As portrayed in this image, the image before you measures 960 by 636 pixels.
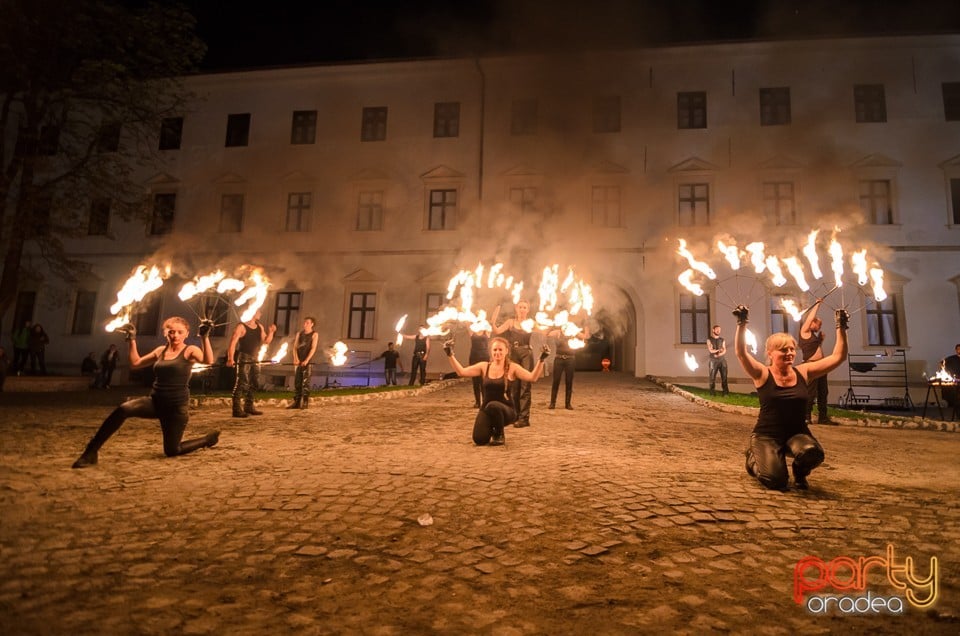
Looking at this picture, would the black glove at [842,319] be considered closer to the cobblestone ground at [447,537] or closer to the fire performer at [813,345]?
the cobblestone ground at [447,537]

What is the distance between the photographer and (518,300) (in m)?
17.4

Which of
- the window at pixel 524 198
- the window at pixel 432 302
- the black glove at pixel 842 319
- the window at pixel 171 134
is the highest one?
the window at pixel 171 134

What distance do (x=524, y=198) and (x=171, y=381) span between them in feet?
57.9

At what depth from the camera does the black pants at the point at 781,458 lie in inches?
177

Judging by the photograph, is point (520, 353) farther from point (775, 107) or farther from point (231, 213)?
point (231, 213)

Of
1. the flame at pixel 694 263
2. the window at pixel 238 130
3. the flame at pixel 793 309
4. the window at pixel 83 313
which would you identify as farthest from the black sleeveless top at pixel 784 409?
the window at pixel 83 313

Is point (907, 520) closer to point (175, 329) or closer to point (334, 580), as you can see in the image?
point (334, 580)

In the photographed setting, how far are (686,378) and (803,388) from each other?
597 inches

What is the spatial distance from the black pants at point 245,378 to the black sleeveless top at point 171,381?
11.1ft

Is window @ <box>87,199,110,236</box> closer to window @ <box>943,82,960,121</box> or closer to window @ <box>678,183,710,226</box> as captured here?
window @ <box>678,183,710,226</box>

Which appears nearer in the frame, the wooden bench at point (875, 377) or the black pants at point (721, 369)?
the black pants at point (721, 369)

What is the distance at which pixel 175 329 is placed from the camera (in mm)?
5691

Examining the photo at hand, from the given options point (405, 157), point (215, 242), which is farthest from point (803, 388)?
point (215, 242)

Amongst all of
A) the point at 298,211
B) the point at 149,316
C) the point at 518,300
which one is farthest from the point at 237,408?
the point at 149,316
